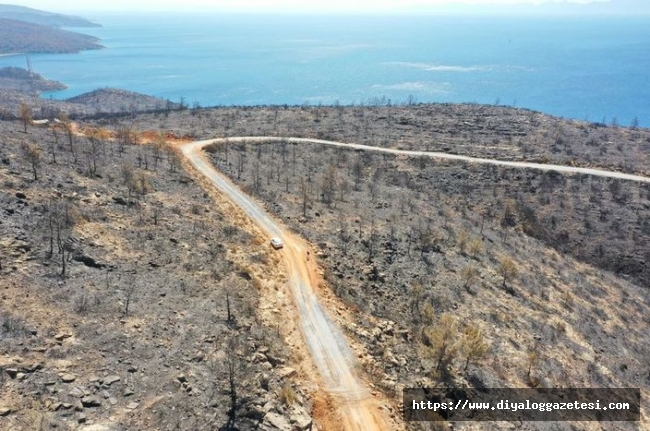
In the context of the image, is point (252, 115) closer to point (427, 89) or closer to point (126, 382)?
point (126, 382)

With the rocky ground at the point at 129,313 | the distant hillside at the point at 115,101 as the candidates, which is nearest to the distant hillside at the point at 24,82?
the distant hillside at the point at 115,101

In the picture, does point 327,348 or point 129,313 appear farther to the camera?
point 327,348

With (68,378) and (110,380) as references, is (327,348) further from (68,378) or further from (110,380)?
(68,378)

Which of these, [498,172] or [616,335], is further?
[498,172]

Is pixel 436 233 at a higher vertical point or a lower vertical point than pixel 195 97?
lower

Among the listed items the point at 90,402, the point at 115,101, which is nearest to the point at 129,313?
the point at 90,402

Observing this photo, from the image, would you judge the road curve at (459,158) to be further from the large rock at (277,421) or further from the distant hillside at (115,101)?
the distant hillside at (115,101)

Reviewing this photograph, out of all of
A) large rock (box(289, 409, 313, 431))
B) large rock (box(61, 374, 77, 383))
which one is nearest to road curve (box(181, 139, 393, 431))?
large rock (box(289, 409, 313, 431))

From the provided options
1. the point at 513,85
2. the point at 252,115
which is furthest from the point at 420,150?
the point at 513,85
